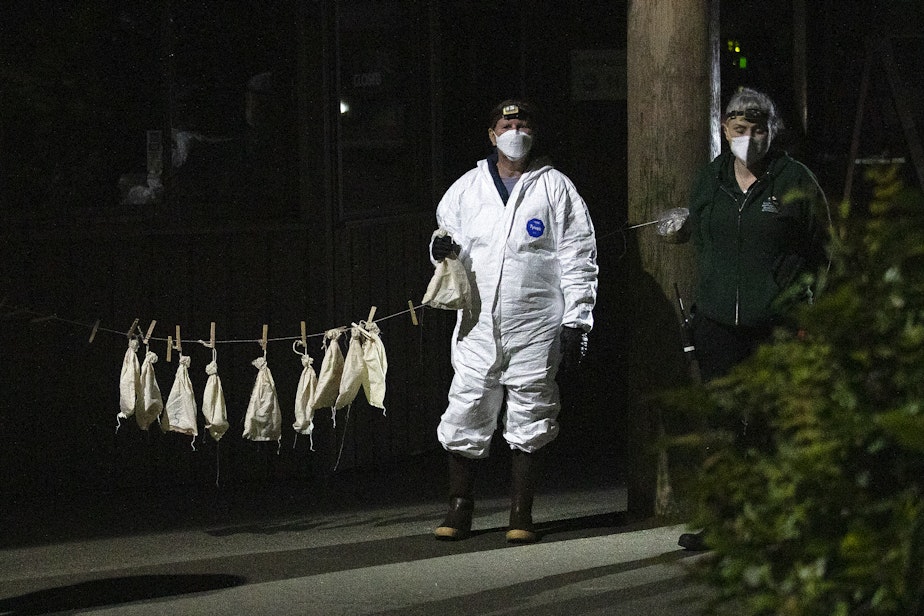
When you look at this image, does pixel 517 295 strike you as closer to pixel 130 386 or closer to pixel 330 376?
pixel 330 376

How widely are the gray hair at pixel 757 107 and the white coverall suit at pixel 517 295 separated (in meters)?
0.75

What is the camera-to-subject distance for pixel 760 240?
20.6ft

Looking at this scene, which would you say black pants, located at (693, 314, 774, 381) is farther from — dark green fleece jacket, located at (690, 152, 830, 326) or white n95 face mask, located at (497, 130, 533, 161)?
white n95 face mask, located at (497, 130, 533, 161)

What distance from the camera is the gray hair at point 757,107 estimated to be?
634 centimetres

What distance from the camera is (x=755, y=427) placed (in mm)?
3115

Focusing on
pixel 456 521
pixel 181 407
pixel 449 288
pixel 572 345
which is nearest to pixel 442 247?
pixel 449 288

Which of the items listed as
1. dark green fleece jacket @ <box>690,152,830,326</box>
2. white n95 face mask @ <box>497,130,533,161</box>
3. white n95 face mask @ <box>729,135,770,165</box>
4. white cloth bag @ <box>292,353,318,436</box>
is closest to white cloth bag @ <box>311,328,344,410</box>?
white cloth bag @ <box>292,353,318,436</box>

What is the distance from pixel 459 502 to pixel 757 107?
2.08m

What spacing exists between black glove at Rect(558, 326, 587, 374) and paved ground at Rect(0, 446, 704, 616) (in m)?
0.74

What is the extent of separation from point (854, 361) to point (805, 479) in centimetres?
23

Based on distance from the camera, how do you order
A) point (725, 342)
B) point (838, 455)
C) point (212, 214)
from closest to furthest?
point (838, 455) → point (725, 342) → point (212, 214)

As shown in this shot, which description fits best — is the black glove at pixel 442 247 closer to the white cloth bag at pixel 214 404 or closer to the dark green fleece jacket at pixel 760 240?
the dark green fleece jacket at pixel 760 240

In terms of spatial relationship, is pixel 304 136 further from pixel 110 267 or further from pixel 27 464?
pixel 27 464

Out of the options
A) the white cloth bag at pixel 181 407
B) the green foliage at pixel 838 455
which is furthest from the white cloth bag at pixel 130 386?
the green foliage at pixel 838 455
